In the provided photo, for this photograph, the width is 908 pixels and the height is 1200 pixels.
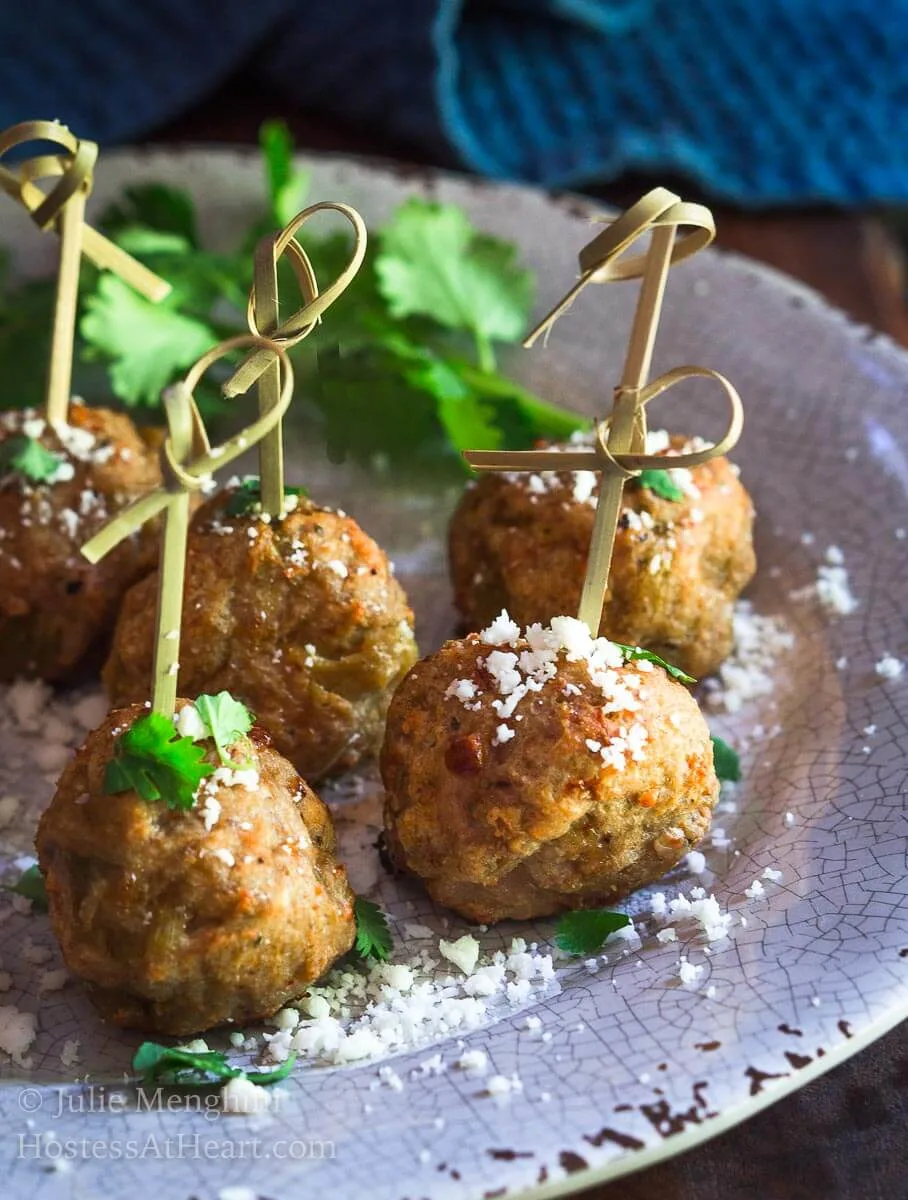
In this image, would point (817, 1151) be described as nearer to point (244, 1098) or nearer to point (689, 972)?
point (689, 972)

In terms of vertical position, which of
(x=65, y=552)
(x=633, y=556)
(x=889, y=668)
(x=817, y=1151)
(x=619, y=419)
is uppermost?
(x=619, y=419)

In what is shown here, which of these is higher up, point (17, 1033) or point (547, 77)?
point (547, 77)

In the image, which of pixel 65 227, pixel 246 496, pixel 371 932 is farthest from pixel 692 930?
pixel 65 227

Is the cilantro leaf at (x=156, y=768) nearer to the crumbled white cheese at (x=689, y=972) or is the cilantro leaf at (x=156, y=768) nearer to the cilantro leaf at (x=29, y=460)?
the crumbled white cheese at (x=689, y=972)

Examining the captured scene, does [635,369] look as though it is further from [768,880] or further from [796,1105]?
[796,1105]

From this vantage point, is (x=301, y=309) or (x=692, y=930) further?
(x=692, y=930)

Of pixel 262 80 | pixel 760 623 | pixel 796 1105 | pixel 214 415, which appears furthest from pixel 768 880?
pixel 262 80

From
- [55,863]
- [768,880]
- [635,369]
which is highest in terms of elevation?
[635,369]

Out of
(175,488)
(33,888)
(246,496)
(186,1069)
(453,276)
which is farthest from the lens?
(453,276)
